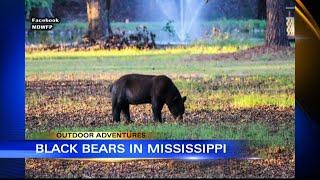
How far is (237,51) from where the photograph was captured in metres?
7.99

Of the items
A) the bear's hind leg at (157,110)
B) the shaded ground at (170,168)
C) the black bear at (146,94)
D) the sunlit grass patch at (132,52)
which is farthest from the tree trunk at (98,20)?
the shaded ground at (170,168)

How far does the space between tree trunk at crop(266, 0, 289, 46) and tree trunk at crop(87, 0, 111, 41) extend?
1.73m

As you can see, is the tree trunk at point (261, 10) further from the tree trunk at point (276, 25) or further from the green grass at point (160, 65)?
the green grass at point (160, 65)

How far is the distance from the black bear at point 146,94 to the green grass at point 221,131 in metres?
0.12

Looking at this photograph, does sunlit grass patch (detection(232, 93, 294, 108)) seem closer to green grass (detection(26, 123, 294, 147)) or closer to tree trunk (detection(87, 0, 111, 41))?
green grass (detection(26, 123, 294, 147))

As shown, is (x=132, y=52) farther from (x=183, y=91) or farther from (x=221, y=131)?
(x=221, y=131)

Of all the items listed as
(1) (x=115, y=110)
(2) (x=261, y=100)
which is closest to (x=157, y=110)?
(1) (x=115, y=110)

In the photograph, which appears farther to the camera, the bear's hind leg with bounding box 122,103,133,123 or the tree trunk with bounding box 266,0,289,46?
the bear's hind leg with bounding box 122,103,133,123

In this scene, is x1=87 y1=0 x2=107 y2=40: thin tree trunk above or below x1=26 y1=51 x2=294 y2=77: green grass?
above

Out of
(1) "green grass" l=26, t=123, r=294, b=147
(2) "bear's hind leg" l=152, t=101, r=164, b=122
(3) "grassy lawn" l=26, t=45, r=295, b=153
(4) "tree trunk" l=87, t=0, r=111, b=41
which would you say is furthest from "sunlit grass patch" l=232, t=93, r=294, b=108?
(4) "tree trunk" l=87, t=0, r=111, b=41

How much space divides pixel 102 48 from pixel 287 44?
1967mm

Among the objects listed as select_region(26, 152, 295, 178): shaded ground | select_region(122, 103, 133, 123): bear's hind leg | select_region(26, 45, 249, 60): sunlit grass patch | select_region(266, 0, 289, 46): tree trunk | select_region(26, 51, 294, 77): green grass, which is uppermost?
select_region(266, 0, 289, 46): tree trunk

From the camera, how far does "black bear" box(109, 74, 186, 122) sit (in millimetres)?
8016

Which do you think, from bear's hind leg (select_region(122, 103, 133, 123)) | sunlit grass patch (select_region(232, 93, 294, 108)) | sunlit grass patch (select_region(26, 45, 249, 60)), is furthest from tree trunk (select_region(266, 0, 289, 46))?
bear's hind leg (select_region(122, 103, 133, 123))
